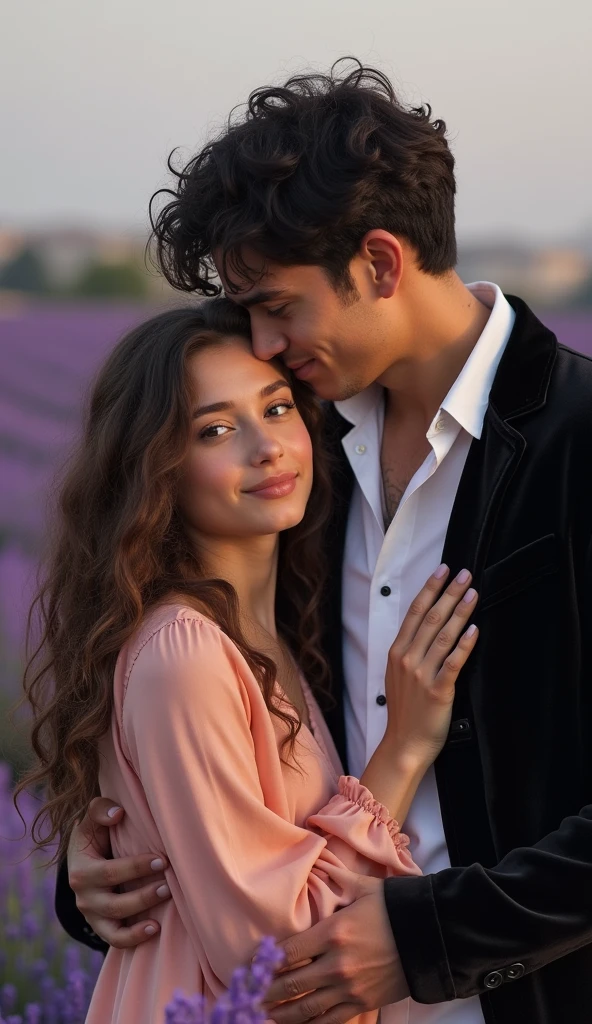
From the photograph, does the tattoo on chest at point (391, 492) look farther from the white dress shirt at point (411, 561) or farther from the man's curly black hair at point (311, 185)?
the man's curly black hair at point (311, 185)

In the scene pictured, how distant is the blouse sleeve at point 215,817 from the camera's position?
187 centimetres

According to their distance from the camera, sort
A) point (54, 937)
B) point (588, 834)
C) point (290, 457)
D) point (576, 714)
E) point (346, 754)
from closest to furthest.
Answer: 1. point (588, 834)
2. point (576, 714)
3. point (290, 457)
4. point (346, 754)
5. point (54, 937)

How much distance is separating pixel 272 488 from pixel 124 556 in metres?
0.30

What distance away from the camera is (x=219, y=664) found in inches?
76.9

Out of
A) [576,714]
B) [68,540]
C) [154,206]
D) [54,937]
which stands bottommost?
[54,937]

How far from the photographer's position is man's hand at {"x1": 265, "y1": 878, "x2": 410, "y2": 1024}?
1.87m

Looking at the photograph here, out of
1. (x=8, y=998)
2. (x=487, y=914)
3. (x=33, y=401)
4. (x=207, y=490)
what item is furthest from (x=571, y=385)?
(x=33, y=401)

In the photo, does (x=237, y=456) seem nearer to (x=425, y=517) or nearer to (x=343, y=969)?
(x=425, y=517)

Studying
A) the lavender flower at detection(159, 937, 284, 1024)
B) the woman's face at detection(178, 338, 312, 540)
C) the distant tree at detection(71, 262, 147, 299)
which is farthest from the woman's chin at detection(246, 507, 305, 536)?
the distant tree at detection(71, 262, 147, 299)

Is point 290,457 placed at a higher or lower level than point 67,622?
higher

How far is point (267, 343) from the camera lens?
2.29m

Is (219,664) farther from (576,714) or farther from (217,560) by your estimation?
(576,714)

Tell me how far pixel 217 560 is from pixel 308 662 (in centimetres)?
33

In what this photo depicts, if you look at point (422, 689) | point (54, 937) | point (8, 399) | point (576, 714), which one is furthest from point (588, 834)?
point (8, 399)
